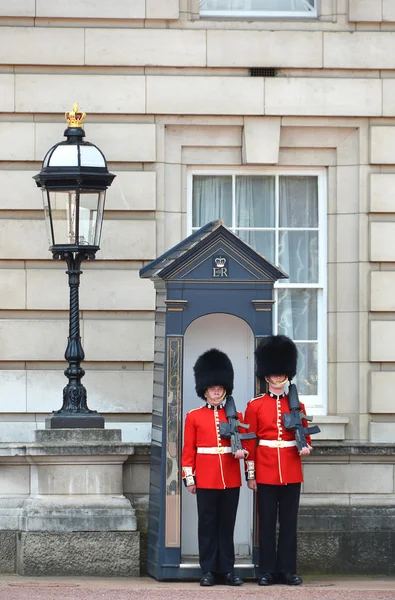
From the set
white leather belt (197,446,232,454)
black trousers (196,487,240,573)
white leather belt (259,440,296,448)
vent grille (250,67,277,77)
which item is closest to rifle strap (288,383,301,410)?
white leather belt (259,440,296,448)

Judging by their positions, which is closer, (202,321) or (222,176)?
(202,321)

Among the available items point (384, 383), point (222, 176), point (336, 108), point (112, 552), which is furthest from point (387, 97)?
point (112, 552)

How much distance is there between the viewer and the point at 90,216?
1077 centimetres

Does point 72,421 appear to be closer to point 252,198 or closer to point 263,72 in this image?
point 252,198

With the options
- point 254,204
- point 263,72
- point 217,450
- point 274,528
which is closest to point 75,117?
point 263,72

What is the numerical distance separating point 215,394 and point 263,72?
9.05 ft

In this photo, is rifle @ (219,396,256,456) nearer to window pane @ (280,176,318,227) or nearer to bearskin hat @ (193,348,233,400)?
bearskin hat @ (193,348,233,400)

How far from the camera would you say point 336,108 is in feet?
39.0

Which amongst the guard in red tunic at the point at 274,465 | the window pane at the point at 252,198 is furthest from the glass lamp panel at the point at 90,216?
the window pane at the point at 252,198

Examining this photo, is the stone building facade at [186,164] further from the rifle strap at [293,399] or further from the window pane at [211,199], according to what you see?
the rifle strap at [293,399]

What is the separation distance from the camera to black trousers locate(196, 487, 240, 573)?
34.0 ft

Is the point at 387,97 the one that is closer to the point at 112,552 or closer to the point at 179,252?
the point at 179,252

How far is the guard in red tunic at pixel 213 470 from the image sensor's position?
10.3 metres

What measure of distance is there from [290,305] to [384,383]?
3.10ft
